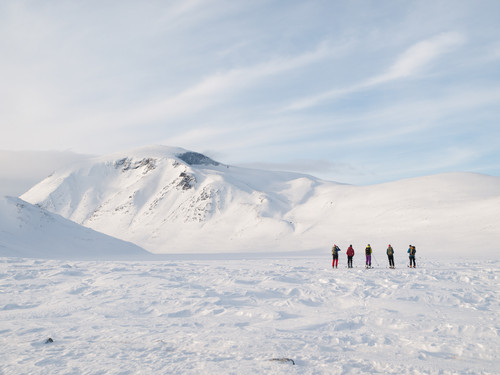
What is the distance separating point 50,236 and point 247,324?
5005 cm

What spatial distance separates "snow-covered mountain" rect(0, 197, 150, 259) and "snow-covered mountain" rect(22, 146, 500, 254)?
27.0 m

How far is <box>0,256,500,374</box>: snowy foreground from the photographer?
7305mm

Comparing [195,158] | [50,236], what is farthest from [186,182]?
[50,236]

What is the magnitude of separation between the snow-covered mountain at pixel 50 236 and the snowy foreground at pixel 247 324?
32.3 meters

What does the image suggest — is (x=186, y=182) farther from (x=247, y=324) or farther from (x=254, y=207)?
(x=247, y=324)

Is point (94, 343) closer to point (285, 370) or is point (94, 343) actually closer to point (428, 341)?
point (285, 370)

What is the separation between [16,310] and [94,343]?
5.05 metres

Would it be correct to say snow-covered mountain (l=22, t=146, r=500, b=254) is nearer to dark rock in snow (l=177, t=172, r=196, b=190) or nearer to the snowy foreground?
dark rock in snow (l=177, t=172, r=196, b=190)

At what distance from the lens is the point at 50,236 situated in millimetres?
52312

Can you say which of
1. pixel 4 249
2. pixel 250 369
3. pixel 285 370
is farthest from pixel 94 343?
pixel 4 249

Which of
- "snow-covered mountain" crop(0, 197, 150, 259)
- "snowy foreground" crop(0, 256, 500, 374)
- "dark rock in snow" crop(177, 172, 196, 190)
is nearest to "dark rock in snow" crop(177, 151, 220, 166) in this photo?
"dark rock in snow" crop(177, 172, 196, 190)

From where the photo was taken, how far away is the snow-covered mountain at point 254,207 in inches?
2496

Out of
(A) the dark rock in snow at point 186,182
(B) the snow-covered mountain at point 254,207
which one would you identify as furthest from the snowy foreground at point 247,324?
(A) the dark rock in snow at point 186,182

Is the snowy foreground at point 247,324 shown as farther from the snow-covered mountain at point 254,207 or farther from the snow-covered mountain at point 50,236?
the snow-covered mountain at point 254,207
